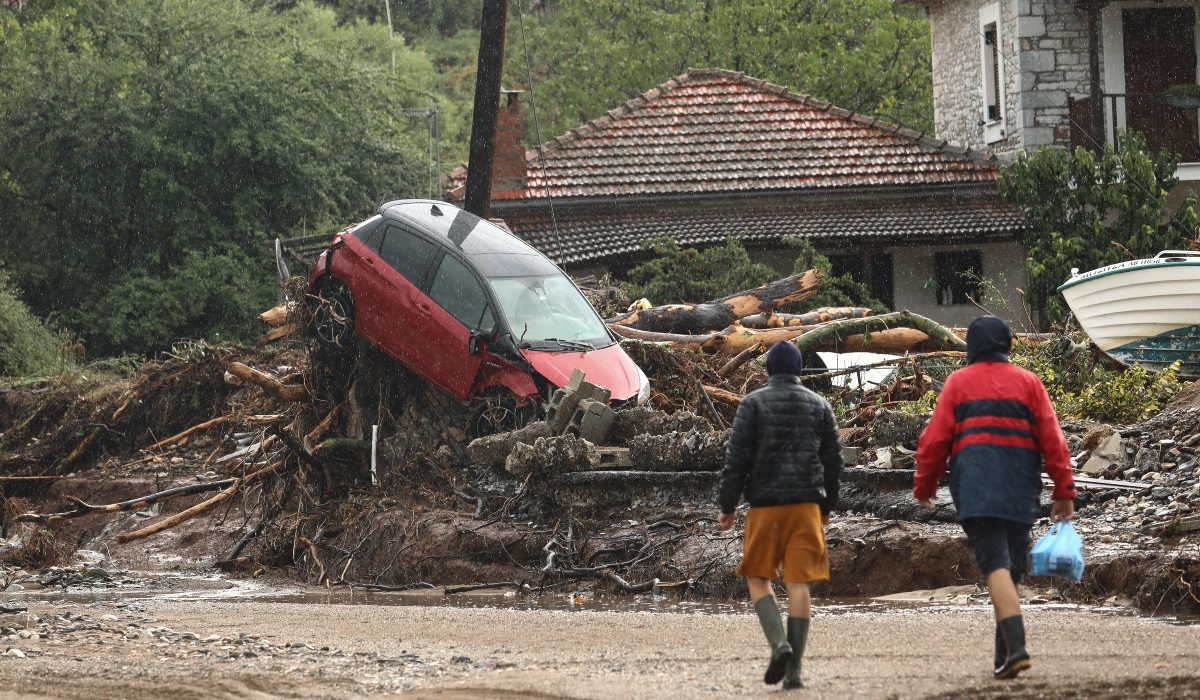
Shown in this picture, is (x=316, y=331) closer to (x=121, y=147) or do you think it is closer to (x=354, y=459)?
(x=354, y=459)

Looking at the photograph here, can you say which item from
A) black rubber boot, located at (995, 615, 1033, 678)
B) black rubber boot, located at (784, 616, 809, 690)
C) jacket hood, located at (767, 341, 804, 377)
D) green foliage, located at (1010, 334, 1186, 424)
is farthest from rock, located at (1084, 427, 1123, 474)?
black rubber boot, located at (784, 616, 809, 690)

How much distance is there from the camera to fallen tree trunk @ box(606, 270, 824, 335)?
747 inches

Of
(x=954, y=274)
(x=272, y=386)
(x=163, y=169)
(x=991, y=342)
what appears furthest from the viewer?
(x=163, y=169)

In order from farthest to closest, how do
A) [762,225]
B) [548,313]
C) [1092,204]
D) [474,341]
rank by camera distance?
1. [762,225]
2. [1092,204]
3. [548,313]
4. [474,341]

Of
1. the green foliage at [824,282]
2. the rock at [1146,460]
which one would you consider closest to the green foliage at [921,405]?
the rock at [1146,460]

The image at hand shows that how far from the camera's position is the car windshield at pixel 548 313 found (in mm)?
14484

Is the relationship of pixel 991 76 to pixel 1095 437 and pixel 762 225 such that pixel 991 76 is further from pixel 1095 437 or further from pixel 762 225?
pixel 1095 437

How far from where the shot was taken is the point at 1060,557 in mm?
6168

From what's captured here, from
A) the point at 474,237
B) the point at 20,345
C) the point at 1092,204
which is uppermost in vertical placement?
the point at 1092,204

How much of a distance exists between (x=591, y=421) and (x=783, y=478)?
6.74m

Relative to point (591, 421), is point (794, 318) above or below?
above

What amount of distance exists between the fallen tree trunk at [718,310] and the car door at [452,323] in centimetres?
442

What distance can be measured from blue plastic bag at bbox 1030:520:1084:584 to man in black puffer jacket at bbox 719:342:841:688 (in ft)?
3.08

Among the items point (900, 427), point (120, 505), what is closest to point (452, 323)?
point (120, 505)
